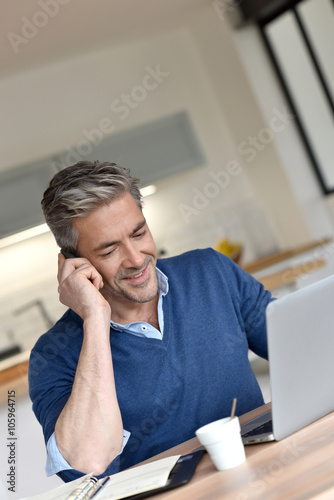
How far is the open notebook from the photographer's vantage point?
1.06 metres

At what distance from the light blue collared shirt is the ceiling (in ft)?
7.87

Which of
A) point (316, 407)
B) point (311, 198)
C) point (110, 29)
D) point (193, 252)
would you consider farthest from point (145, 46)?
point (316, 407)

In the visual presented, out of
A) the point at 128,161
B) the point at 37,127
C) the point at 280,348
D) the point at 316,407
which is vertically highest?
the point at 37,127

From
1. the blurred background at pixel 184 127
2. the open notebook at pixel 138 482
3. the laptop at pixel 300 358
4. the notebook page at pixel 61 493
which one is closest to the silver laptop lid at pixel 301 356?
the laptop at pixel 300 358

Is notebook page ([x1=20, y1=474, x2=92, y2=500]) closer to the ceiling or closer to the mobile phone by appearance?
the mobile phone

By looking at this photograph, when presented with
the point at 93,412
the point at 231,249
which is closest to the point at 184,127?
the point at 231,249

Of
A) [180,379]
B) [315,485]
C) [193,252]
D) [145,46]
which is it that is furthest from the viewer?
[145,46]

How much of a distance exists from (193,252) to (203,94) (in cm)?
359

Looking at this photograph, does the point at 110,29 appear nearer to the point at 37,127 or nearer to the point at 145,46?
the point at 145,46

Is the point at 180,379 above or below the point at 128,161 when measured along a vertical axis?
below

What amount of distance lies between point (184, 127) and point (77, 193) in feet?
11.2

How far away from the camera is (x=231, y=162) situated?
5.19 meters

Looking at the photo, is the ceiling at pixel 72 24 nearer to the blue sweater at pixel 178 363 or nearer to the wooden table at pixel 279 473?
the blue sweater at pixel 178 363

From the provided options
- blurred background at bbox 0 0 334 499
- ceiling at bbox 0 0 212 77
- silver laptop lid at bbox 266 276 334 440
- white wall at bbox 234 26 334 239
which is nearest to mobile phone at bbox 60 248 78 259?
silver laptop lid at bbox 266 276 334 440
